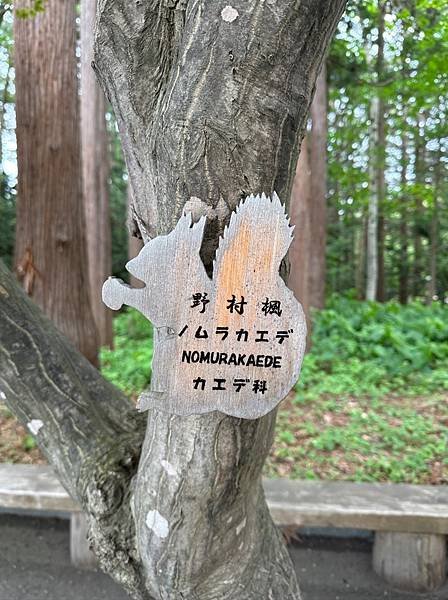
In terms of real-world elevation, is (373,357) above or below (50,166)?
below

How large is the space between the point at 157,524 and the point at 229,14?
138cm

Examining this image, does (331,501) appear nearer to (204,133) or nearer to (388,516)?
(388,516)

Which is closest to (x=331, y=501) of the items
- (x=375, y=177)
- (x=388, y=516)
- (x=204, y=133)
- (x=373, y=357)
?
(x=388, y=516)

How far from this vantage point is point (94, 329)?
14.6 ft

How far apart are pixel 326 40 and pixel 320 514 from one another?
91.6 inches

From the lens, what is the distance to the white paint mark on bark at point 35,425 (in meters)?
1.93

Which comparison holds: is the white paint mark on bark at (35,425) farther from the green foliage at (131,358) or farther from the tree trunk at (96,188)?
the tree trunk at (96,188)

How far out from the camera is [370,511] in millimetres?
2797

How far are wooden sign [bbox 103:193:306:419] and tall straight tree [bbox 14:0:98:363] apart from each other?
126 inches

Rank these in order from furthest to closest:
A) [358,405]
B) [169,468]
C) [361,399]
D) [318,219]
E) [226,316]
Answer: [318,219], [361,399], [358,405], [169,468], [226,316]

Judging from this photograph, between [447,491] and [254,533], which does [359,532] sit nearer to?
[447,491]

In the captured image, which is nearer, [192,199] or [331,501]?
[192,199]

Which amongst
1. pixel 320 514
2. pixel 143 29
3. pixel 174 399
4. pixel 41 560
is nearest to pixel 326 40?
pixel 143 29

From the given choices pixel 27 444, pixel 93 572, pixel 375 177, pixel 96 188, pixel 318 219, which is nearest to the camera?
pixel 93 572
